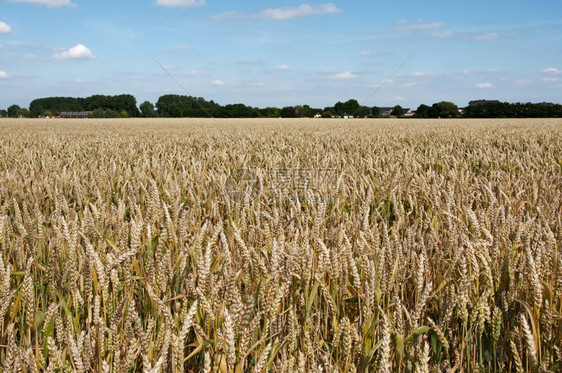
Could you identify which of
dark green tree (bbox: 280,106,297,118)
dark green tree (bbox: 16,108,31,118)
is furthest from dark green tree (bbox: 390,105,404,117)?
dark green tree (bbox: 16,108,31,118)

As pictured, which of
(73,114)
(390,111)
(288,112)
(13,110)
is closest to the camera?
(288,112)

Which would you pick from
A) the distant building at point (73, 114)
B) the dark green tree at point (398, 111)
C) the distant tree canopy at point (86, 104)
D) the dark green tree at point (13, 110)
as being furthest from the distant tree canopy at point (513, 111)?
the dark green tree at point (13, 110)

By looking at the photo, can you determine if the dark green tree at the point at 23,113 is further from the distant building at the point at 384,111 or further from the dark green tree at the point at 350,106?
the dark green tree at the point at 350,106

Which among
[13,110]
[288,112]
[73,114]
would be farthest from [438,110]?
[13,110]

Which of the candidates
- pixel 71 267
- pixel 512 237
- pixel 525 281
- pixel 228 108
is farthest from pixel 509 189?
pixel 228 108

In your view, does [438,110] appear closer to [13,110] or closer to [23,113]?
[23,113]

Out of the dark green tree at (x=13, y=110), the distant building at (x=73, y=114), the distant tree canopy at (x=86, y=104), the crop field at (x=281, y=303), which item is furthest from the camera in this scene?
the dark green tree at (x=13, y=110)

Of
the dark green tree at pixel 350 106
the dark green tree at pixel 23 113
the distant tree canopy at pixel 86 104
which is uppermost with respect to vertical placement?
the distant tree canopy at pixel 86 104

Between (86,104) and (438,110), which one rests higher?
(86,104)

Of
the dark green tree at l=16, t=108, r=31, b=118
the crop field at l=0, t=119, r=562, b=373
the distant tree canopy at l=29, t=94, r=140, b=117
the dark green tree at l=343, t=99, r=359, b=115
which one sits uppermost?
the distant tree canopy at l=29, t=94, r=140, b=117

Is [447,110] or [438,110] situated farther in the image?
[447,110]

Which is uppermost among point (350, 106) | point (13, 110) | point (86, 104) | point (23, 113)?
point (86, 104)

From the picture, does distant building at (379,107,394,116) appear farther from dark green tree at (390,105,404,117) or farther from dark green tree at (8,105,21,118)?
dark green tree at (8,105,21,118)

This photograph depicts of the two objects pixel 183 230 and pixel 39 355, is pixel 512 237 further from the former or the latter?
pixel 39 355
